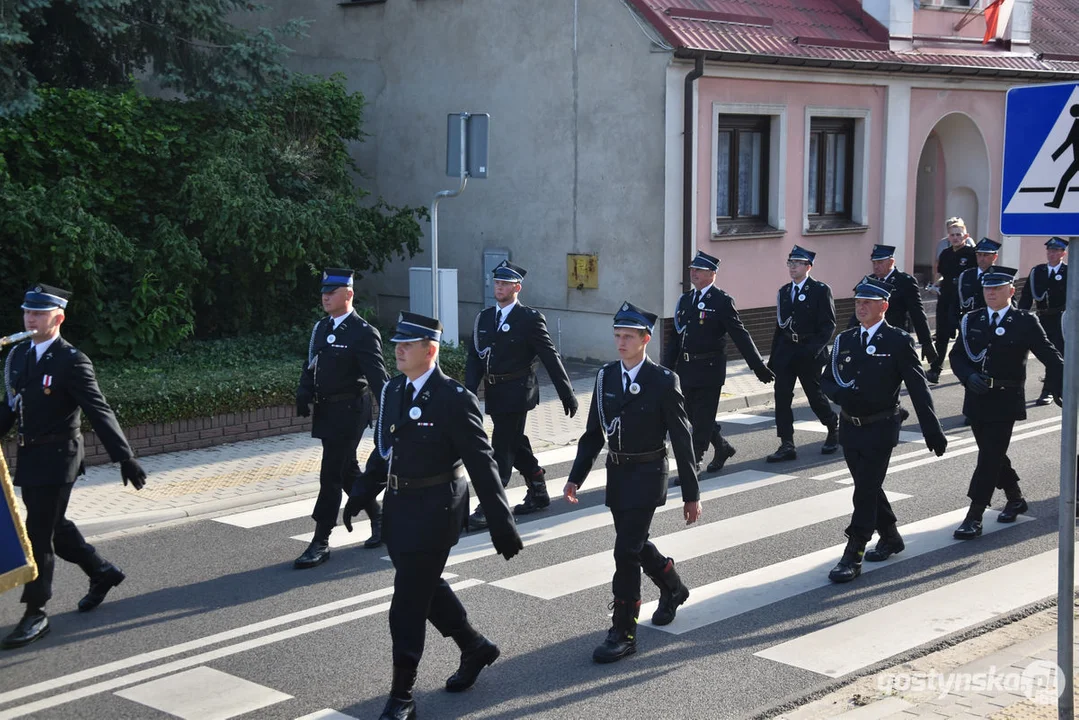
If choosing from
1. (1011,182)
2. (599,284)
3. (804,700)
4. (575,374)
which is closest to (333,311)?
(804,700)

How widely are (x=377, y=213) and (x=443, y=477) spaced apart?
481 inches

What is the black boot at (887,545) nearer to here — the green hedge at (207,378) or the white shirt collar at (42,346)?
the white shirt collar at (42,346)

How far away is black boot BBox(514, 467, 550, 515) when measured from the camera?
10117 millimetres

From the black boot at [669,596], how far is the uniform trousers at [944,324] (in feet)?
29.5

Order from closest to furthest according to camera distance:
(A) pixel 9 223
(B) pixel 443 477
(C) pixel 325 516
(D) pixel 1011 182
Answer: (D) pixel 1011 182
(B) pixel 443 477
(C) pixel 325 516
(A) pixel 9 223

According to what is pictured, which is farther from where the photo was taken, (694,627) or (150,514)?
(150,514)

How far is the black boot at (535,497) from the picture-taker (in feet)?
33.2

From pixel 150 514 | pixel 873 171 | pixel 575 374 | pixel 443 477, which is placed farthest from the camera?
pixel 873 171

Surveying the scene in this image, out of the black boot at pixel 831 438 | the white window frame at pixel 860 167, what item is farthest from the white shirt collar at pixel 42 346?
the white window frame at pixel 860 167

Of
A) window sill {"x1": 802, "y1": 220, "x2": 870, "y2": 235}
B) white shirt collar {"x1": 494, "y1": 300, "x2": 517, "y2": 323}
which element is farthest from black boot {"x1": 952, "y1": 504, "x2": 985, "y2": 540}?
window sill {"x1": 802, "y1": 220, "x2": 870, "y2": 235}

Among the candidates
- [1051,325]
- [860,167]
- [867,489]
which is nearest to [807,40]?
[860,167]

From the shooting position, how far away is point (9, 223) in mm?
13852

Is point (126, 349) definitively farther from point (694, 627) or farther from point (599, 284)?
point (694, 627)

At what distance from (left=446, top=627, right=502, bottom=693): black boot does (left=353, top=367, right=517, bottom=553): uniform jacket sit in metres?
0.56
